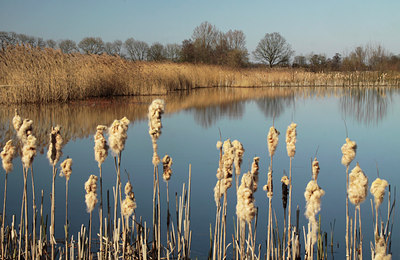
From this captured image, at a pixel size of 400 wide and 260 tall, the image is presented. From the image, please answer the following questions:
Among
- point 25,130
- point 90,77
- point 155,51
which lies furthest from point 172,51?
point 25,130

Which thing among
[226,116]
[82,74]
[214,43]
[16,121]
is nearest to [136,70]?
[82,74]

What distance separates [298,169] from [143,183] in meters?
1.81

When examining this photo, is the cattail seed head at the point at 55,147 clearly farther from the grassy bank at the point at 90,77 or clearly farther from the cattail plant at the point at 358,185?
the grassy bank at the point at 90,77

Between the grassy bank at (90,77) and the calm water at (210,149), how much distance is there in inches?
31.9

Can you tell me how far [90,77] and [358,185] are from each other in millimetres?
12978

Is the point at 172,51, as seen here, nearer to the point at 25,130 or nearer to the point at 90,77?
the point at 90,77

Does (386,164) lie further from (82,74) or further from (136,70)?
(136,70)

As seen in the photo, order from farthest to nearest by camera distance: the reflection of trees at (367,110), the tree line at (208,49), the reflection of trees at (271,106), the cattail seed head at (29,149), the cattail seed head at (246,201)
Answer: the tree line at (208,49) → the reflection of trees at (271,106) → the reflection of trees at (367,110) → the cattail seed head at (29,149) → the cattail seed head at (246,201)

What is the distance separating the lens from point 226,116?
10.7m

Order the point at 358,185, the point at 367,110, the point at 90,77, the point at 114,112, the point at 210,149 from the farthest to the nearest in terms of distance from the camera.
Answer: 1. the point at 90,77
2. the point at 367,110
3. the point at 114,112
4. the point at 210,149
5. the point at 358,185

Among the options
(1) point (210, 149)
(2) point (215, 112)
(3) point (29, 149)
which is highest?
(3) point (29, 149)

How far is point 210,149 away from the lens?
6707mm

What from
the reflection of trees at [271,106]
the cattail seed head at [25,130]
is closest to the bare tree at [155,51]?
the reflection of trees at [271,106]

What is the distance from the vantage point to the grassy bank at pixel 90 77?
463 inches
